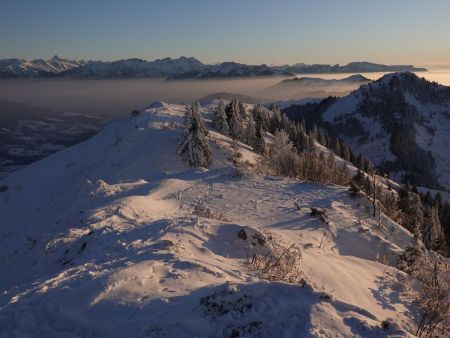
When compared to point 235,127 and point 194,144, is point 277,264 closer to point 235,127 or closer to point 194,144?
point 194,144

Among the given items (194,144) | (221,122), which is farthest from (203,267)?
(221,122)

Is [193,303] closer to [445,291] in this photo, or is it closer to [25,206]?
[445,291]

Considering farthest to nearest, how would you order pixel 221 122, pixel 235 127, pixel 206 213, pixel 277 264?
pixel 235 127
pixel 221 122
pixel 206 213
pixel 277 264

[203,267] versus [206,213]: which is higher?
[203,267]

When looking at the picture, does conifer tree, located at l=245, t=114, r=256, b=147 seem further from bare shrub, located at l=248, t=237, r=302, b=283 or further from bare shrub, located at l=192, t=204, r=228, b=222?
bare shrub, located at l=248, t=237, r=302, b=283

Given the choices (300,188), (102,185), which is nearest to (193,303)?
(300,188)

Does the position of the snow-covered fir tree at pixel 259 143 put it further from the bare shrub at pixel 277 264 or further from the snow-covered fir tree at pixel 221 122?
the bare shrub at pixel 277 264

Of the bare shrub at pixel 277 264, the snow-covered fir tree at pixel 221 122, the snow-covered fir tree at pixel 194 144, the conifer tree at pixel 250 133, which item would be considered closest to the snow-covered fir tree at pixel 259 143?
the conifer tree at pixel 250 133
